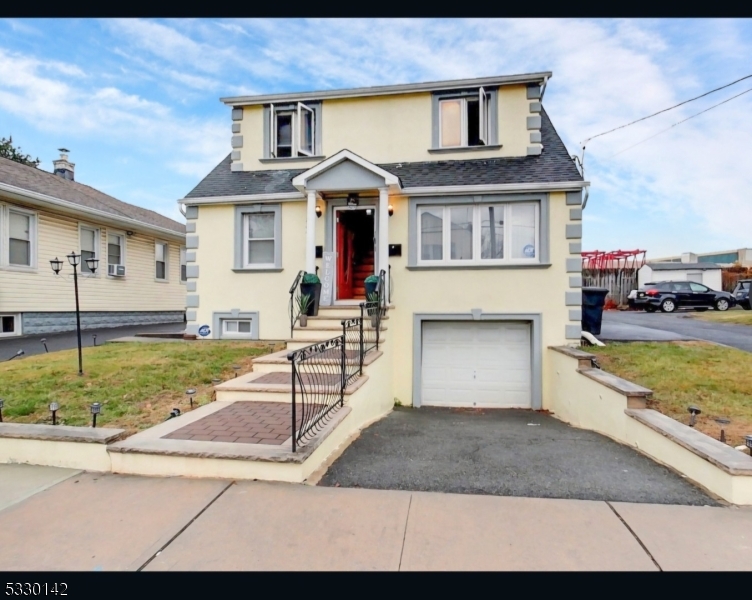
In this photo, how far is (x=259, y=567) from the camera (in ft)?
7.21

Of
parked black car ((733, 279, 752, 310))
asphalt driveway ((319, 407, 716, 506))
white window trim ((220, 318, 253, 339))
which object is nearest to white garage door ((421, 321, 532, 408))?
asphalt driveway ((319, 407, 716, 506))

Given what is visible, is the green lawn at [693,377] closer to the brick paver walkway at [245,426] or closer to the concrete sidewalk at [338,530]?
the concrete sidewalk at [338,530]

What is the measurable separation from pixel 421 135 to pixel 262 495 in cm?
857

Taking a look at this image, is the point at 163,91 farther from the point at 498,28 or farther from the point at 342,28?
the point at 498,28

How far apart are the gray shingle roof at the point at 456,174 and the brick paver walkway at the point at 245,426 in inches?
226

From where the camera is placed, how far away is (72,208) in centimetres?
1170

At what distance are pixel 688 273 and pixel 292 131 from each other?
25.9m

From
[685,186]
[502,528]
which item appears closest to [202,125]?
[502,528]

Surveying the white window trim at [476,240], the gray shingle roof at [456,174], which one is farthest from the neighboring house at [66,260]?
the white window trim at [476,240]

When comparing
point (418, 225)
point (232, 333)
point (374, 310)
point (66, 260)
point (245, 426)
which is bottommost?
point (245, 426)

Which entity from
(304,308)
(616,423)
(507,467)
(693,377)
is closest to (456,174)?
(304,308)

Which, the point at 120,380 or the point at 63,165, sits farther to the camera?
the point at 63,165

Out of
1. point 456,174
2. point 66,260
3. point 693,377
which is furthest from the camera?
point 66,260

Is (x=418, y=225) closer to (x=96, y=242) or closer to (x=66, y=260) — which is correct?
(x=66, y=260)
